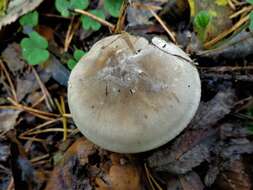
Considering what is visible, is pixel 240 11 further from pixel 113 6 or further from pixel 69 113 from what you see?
pixel 69 113

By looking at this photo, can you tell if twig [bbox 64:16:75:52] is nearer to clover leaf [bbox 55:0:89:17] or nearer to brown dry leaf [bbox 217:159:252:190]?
clover leaf [bbox 55:0:89:17]

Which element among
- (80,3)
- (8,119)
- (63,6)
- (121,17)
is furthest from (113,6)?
(8,119)

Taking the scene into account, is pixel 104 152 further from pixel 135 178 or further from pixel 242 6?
pixel 242 6

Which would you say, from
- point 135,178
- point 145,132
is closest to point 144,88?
point 145,132

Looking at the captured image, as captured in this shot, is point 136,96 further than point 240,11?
No

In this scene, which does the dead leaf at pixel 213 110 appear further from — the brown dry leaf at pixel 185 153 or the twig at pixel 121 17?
the twig at pixel 121 17
